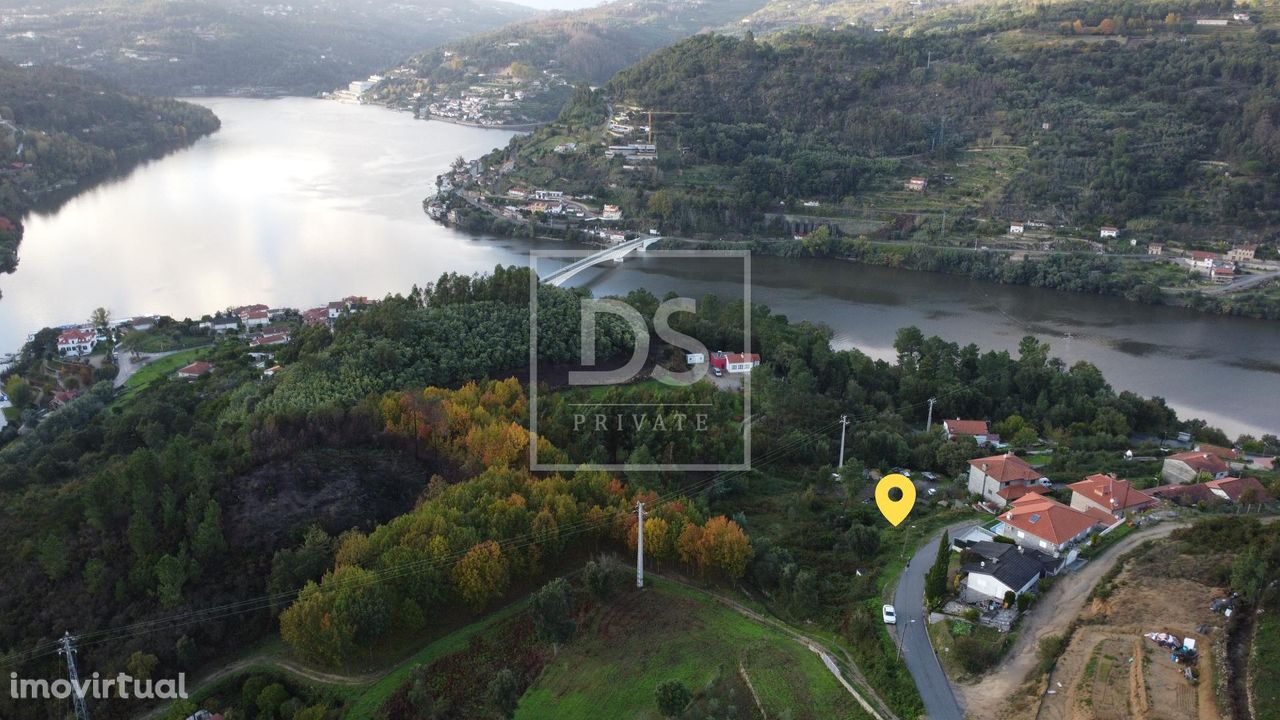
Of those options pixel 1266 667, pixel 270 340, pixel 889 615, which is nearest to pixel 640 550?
pixel 889 615

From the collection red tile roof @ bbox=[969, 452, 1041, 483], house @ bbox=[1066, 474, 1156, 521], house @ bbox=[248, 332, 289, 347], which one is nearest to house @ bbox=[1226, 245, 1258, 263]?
red tile roof @ bbox=[969, 452, 1041, 483]

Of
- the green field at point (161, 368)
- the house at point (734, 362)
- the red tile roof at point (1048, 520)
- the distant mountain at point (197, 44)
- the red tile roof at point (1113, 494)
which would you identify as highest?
the distant mountain at point (197, 44)

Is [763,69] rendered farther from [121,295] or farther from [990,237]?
[121,295]

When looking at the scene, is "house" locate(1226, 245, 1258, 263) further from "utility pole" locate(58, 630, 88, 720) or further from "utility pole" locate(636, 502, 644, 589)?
"utility pole" locate(58, 630, 88, 720)

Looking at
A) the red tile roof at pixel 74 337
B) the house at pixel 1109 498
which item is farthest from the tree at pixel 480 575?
the red tile roof at pixel 74 337

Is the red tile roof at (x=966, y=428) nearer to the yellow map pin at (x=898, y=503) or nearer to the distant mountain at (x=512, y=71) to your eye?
the yellow map pin at (x=898, y=503)

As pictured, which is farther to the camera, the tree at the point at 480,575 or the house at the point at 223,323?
the house at the point at 223,323

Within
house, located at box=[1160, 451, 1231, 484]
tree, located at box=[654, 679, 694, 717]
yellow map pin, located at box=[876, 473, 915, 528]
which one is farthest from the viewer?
house, located at box=[1160, 451, 1231, 484]
